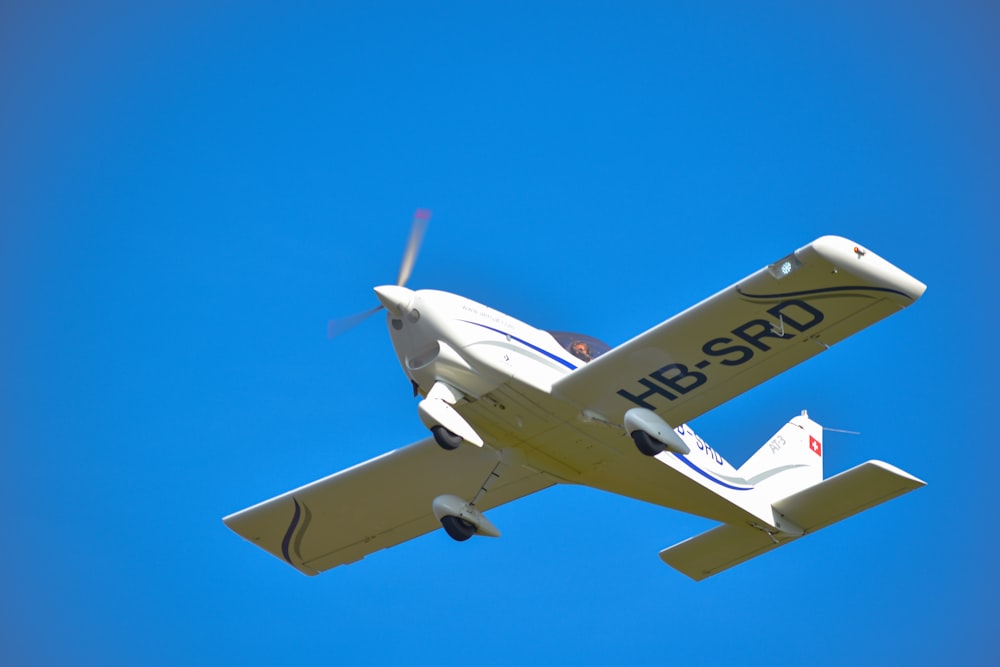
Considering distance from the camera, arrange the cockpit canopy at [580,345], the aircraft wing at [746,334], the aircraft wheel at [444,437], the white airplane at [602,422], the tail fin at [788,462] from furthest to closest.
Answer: the tail fin at [788,462] → the cockpit canopy at [580,345] → the aircraft wheel at [444,437] → the white airplane at [602,422] → the aircraft wing at [746,334]

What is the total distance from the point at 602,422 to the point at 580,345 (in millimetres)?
1026

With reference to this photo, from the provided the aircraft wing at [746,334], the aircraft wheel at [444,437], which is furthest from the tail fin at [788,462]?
the aircraft wheel at [444,437]

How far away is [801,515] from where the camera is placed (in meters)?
19.5

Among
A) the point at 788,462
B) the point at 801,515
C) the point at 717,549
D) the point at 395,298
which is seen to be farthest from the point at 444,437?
the point at 788,462

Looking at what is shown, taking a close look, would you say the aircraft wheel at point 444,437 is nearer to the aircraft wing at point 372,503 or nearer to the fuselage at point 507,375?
the fuselage at point 507,375

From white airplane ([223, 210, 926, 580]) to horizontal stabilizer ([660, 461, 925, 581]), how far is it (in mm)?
21

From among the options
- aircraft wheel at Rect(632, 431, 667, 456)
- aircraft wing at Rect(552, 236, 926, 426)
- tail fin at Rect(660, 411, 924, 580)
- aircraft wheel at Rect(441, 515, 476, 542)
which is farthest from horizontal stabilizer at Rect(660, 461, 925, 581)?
aircraft wheel at Rect(441, 515, 476, 542)

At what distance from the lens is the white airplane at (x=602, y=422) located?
645 inches

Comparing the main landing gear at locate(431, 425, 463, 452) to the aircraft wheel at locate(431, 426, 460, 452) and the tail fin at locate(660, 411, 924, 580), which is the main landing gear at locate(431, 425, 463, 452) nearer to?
the aircraft wheel at locate(431, 426, 460, 452)

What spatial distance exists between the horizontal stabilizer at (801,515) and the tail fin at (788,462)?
0.44m

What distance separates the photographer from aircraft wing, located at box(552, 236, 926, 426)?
15.8m

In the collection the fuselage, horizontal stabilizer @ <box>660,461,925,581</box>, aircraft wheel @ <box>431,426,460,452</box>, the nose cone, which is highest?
the nose cone

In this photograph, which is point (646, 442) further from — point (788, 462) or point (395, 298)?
point (788, 462)

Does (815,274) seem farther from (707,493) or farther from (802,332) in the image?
(707,493)
